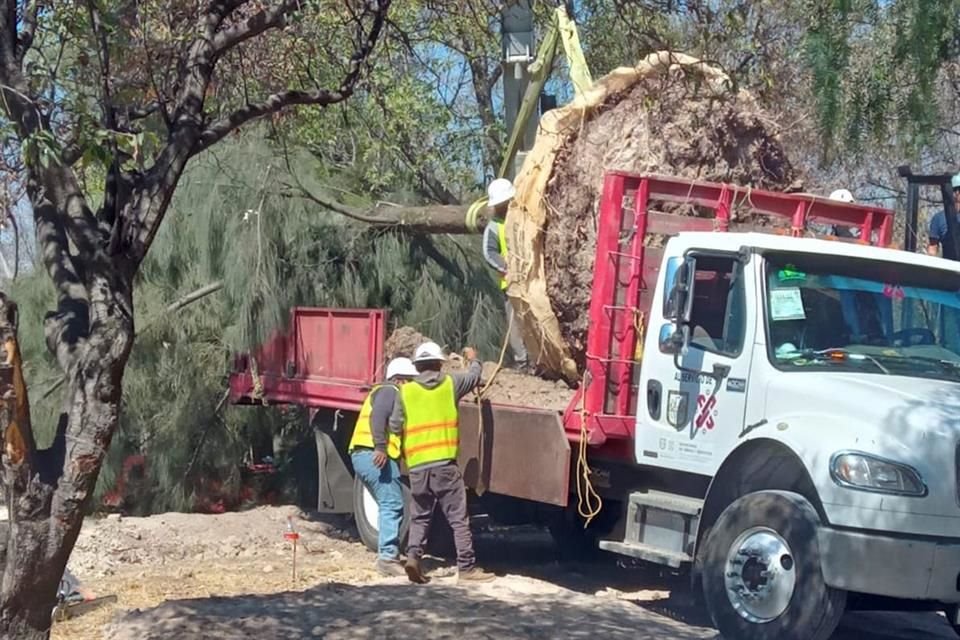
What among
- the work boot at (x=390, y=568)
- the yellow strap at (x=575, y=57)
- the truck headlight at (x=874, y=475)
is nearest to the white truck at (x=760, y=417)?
the truck headlight at (x=874, y=475)

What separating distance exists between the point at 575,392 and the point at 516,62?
3.42 m

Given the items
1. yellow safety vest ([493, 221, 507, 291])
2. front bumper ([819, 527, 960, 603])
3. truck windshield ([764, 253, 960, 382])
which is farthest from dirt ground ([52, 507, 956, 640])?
yellow safety vest ([493, 221, 507, 291])

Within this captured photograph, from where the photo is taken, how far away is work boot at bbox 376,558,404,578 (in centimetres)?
1039

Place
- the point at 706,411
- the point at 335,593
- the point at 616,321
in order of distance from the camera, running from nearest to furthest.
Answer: the point at 706,411
the point at 335,593
the point at 616,321

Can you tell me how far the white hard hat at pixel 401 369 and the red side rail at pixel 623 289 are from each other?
1815mm

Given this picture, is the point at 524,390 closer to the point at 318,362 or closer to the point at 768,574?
the point at 318,362

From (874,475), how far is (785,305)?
1363mm

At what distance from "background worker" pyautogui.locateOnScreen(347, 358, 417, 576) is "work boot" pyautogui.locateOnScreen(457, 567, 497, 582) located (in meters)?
0.67

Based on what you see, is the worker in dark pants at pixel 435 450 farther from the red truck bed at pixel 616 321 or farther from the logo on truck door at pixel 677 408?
the logo on truck door at pixel 677 408

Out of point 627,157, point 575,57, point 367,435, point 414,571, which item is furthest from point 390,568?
point 575,57

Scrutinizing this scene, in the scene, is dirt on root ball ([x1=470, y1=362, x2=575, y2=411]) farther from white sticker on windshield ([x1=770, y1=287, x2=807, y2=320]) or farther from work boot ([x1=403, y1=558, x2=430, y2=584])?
white sticker on windshield ([x1=770, y1=287, x2=807, y2=320])

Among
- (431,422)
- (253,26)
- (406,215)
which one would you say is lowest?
(431,422)

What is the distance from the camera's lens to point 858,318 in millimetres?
7961

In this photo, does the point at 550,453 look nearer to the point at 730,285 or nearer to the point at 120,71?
the point at 730,285
